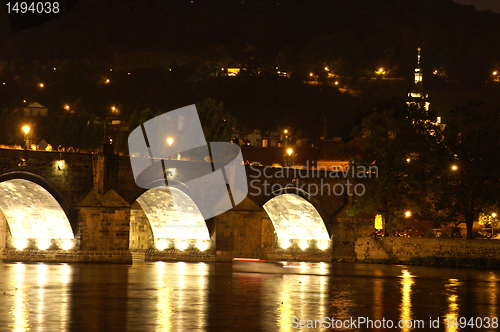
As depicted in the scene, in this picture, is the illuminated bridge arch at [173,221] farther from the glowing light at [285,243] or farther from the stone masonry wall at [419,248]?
the stone masonry wall at [419,248]

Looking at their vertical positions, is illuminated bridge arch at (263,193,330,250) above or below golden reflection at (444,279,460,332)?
above

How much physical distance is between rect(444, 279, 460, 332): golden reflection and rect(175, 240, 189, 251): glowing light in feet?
59.9

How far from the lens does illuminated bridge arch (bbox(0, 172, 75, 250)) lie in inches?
1864

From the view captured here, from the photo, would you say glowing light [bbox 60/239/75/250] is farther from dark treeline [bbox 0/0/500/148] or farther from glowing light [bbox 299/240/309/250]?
dark treeline [bbox 0/0/500/148]

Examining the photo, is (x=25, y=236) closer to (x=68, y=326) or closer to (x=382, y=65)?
(x=68, y=326)

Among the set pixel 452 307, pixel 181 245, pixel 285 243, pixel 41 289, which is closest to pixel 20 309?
pixel 41 289

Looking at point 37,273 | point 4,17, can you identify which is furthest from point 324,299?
point 4,17

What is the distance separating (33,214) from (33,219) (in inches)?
11.5

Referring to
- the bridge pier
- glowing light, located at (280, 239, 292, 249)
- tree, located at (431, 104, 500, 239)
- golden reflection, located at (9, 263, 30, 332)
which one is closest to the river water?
golden reflection, located at (9, 263, 30, 332)

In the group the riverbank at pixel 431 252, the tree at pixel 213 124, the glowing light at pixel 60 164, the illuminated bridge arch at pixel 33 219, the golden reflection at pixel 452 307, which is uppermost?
the tree at pixel 213 124

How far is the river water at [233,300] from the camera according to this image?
26.3 meters

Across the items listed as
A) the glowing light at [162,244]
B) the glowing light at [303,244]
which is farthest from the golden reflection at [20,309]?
the glowing light at [303,244]

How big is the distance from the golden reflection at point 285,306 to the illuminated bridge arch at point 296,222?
18.6m

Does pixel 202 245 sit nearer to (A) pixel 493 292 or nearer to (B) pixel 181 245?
(B) pixel 181 245
